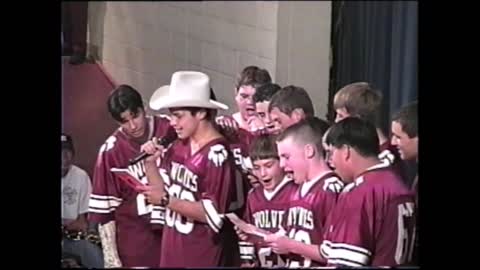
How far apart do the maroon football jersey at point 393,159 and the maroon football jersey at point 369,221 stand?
18mm

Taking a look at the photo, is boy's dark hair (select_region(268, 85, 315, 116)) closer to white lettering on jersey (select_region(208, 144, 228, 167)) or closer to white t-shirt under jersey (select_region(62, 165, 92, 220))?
white lettering on jersey (select_region(208, 144, 228, 167))

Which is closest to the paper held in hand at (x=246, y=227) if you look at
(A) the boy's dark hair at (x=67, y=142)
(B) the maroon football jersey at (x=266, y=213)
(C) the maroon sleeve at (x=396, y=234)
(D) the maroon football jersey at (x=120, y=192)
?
(B) the maroon football jersey at (x=266, y=213)

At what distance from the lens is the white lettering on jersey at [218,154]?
3.19 meters

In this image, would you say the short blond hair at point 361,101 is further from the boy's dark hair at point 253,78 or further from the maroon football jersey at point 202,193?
the maroon football jersey at point 202,193

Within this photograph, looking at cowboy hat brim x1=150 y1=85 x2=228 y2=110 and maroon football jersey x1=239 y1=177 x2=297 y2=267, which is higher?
cowboy hat brim x1=150 y1=85 x2=228 y2=110

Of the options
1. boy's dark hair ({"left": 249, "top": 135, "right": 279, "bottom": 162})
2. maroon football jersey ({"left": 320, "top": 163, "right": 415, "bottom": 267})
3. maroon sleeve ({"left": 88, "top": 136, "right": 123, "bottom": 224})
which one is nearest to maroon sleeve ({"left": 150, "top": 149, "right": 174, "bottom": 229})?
maroon sleeve ({"left": 88, "top": 136, "right": 123, "bottom": 224})

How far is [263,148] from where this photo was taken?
3164mm

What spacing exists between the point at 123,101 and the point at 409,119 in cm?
79

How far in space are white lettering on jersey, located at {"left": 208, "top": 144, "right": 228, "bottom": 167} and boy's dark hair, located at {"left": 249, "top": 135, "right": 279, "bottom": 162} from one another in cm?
8

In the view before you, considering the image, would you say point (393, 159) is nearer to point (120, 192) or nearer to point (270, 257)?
point (270, 257)

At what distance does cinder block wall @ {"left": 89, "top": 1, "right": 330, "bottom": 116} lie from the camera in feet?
10.6
